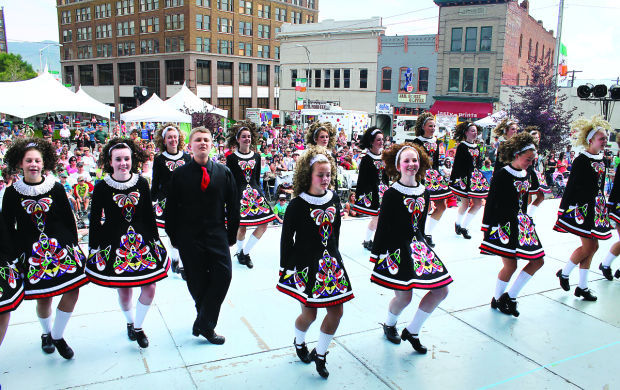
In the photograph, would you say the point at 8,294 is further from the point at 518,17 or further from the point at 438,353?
the point at 518,17

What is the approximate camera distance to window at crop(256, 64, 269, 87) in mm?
58487

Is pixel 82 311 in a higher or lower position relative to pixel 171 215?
lower

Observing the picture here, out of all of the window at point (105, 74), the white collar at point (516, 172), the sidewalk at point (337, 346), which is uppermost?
the window at point (105, 74)

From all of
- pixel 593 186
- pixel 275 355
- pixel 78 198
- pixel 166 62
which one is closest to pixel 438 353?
pixel 275 355

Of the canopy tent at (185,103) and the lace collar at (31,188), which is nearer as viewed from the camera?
the lace collar at (31,188)

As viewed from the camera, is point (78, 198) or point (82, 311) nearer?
point (82, 311)

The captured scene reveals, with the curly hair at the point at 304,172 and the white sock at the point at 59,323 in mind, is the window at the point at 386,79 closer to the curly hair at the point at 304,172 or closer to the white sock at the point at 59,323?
the curly hair at the point at 304,172

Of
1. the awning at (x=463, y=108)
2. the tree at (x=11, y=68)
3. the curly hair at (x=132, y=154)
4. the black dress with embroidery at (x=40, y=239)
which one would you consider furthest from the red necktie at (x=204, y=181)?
the tree at (x=11, y=68)

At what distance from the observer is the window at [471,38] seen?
3244cm

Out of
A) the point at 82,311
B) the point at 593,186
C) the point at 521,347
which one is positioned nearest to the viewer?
the point at 521,347

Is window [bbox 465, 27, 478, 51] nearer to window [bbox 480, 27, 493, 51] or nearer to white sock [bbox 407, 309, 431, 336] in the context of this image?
window [bbox 480, 27, 493, 51]

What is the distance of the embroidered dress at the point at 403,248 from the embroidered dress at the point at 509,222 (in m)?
1.05

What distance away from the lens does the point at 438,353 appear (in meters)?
4.21

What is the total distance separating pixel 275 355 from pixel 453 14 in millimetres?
33526
